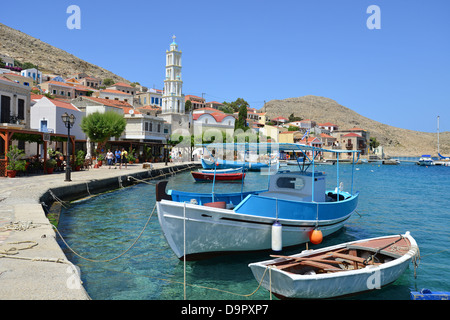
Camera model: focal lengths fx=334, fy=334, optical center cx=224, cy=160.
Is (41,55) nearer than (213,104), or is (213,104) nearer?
(213,104)

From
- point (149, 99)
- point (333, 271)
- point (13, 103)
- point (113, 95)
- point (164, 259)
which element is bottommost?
point (164, 259)

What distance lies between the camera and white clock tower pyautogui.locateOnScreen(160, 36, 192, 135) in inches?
2513

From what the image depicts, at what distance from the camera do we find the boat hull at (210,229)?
27.2 feet

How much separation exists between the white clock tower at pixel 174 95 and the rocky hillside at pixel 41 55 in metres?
79.1

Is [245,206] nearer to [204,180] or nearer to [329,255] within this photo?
[329,255]

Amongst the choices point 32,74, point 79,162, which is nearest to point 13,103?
point 79,162

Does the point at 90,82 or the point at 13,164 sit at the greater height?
the point at 90,82

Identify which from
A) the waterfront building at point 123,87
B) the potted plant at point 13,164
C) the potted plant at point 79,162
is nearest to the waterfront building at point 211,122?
the waterfront building at point 123,87

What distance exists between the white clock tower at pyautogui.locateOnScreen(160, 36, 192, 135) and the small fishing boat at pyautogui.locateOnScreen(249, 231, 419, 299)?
56.9 meters

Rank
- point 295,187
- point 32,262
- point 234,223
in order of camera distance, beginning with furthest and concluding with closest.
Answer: point 295,187 → point 234,223 → point 32,262

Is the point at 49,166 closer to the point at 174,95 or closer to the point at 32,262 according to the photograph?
the point at 32,262

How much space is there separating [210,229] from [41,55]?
155 m

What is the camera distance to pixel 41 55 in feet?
448

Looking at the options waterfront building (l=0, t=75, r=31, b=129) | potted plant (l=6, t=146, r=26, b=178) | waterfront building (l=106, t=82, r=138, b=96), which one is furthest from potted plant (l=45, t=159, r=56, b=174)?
waterfront building (l=106, t=82, r=138, b=96)
